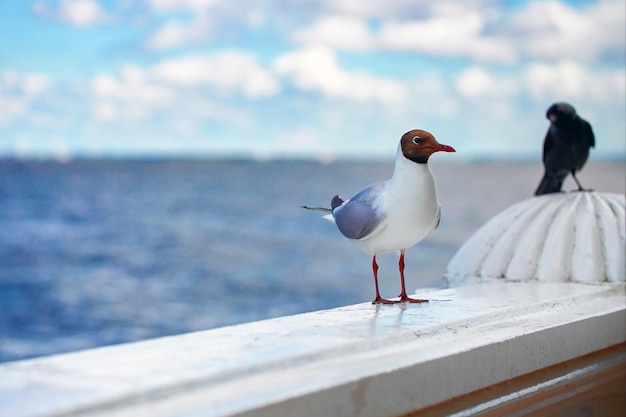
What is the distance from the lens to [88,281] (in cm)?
1485

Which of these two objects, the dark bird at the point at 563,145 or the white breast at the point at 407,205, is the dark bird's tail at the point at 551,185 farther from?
the white breast at the point at 407,205

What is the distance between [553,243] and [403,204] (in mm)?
595

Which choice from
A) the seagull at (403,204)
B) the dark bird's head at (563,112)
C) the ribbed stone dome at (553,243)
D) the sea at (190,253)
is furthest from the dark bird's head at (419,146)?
the sea at (190,253)

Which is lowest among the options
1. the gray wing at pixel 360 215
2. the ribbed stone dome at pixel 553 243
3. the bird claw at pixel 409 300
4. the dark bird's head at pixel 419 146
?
the bird claw at pixel 409 300

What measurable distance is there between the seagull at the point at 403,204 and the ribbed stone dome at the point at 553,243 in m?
0.50

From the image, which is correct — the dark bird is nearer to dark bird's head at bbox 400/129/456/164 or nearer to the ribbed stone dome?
the ribbed stone dome

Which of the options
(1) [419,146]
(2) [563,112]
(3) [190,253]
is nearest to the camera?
(1) [419,146]

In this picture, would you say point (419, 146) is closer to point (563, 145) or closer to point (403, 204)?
point (403, 204)

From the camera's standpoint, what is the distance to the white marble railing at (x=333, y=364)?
0.76 meters

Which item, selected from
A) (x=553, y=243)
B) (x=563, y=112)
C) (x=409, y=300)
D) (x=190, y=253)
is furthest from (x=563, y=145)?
(x=190, y=253)

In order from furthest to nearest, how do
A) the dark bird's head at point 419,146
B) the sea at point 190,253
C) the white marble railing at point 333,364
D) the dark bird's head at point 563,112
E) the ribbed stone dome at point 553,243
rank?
the sea at point 190,253, the dark bird's head at point 563,112, the ribbed stone dome at point 553,243, the dark bird's head at point 419,146, the white marble railing at point 333,364

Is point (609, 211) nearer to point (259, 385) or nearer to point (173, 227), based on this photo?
point (259, 385)

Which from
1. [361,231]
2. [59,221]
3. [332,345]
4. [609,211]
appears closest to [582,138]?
[609,211]

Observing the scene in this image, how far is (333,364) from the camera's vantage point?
0.91m
